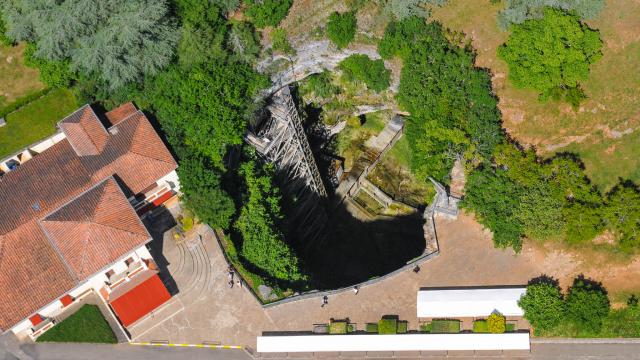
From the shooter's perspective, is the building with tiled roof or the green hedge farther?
the green hedge

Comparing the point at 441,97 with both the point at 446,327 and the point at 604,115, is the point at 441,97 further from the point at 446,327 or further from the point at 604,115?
the point at 446,327

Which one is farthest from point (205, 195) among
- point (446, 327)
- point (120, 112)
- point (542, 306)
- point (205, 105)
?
point (542, 306)

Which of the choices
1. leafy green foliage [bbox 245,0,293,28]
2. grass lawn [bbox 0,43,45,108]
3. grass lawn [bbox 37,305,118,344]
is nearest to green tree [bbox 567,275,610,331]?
leafy green foliage [bbox 245,0,293,28]

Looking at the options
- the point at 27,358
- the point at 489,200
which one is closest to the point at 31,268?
the point at 27,358

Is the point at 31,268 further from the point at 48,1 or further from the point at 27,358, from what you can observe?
the point at 48,1

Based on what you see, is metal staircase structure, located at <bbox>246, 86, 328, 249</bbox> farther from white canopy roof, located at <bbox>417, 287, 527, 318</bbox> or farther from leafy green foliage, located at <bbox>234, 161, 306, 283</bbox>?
white canopy roof, located at <bbox>417, 287, 527, 318</bbox>

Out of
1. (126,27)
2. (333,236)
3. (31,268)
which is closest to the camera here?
(31,268)

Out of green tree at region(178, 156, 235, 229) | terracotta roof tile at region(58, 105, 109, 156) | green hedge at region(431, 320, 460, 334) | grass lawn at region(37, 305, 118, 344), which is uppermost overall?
terracotta roof tile at region(58, 105, 109, 156)
